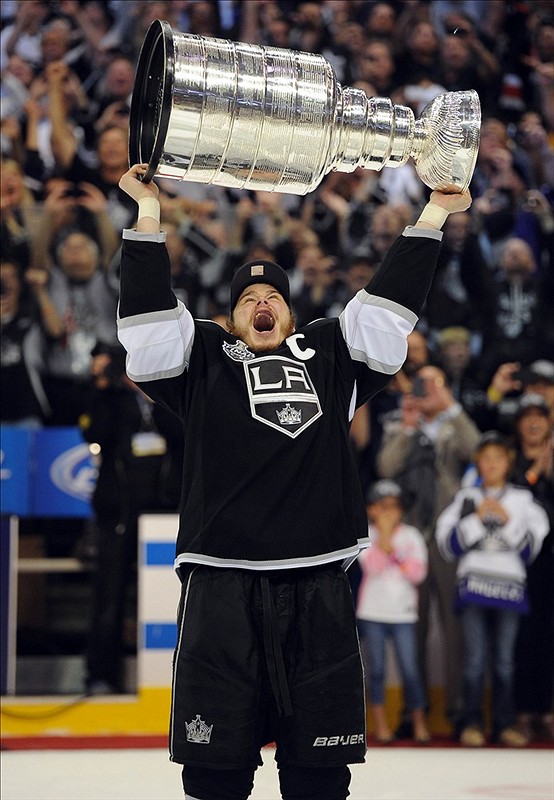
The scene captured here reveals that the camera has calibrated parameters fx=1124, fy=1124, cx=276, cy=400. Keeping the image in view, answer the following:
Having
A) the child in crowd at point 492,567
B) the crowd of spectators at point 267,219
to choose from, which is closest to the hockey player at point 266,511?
the child in crowd at point 492,567

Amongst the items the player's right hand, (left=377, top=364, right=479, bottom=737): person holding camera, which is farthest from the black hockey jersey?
(left=377, top=364, right=479, bottom=737): person holding camera

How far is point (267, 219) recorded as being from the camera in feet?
24.5

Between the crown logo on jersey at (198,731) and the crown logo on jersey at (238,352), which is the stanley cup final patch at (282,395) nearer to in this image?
the crown logo on jersey at (238,352)

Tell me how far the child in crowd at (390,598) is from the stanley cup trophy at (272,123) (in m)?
3.55

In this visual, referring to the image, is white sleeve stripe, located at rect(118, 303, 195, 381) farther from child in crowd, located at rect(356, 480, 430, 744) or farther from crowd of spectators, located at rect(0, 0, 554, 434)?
crowd of spectators, located at rect(0, 0, 554, 434)

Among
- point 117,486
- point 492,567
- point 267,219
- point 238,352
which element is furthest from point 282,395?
point 267,219

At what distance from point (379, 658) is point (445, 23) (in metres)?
5.36

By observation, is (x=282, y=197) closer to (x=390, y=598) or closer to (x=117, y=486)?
(x=117, y=486)

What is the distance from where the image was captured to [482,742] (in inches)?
234

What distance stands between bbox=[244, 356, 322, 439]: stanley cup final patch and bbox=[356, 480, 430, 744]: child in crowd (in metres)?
3.54

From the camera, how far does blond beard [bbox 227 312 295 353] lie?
116 inches

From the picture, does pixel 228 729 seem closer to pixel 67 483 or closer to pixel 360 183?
pixel 67 483

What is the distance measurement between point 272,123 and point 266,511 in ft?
3.20

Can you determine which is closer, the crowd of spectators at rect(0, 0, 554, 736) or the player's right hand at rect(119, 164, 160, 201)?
the player's right hand at rect(119, 164, 160, 201)
